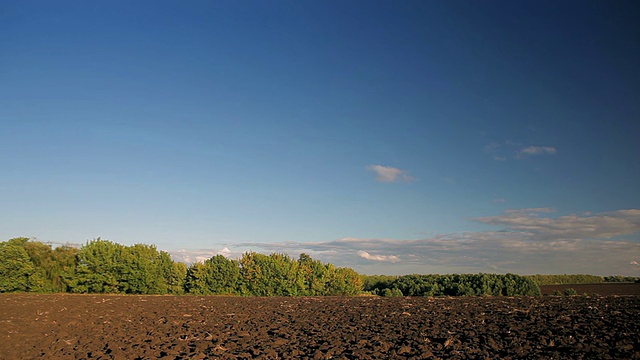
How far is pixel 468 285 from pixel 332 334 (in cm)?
3603

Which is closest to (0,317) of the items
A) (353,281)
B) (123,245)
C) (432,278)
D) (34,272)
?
(123,245)

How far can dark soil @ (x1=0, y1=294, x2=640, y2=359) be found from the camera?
40.4ft

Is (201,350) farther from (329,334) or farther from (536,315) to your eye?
(536,315)

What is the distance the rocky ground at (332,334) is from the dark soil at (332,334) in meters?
0.03

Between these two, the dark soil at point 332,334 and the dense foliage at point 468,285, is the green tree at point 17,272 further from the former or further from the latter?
the dense foliage at point 468,285

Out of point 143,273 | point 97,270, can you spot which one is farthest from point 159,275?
point 97,270

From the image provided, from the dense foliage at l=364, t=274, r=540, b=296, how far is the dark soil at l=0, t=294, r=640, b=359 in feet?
88.2

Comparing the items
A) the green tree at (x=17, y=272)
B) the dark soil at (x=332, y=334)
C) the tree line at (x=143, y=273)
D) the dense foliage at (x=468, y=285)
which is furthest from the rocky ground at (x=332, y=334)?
the green tree at (x=17, y=272)

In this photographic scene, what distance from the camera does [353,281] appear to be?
5297cm

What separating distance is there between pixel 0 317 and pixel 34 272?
28.2 m

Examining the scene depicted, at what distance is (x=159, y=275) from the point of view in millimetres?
50188

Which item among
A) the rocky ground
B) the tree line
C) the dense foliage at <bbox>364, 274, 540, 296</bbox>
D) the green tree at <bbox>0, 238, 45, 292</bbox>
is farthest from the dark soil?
the green tree at <bbox>0, 238, 45, 292</bbox>

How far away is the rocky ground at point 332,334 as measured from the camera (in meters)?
12.3

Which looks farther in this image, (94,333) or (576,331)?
(94,333)
